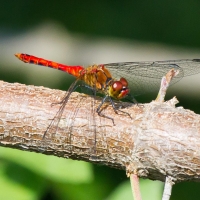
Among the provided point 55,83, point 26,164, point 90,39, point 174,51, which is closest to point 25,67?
point 55,83

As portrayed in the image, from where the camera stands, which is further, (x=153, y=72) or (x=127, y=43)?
(x=127, y=43)

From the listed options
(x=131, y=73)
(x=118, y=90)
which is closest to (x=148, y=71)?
(x=131, y=73)

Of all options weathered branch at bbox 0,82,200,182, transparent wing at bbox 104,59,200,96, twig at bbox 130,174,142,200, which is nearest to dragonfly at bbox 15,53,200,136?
transparent wing at bbox 104,59,200,96

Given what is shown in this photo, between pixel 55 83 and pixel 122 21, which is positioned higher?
pixel 122 21

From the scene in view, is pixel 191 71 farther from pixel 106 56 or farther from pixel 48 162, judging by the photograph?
pixel 106 56

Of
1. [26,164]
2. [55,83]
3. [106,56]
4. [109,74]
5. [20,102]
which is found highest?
[106,56]

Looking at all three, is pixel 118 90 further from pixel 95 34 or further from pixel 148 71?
pixel 95 34
